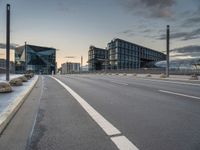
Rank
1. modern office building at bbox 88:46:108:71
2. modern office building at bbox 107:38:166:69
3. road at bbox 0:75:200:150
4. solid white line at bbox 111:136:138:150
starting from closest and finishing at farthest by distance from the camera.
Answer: solid white line at bbox 111:136:138:150, road at bbox 0:75:200:150, modern office building at bbox 107:38:166:69, modern office building at bbox 88:46:108:71

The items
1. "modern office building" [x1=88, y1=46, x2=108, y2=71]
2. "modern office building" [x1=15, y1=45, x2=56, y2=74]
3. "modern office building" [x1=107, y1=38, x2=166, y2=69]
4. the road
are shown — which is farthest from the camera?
"modern office building" [x1=88, y1=46, x2=108, y2=71]

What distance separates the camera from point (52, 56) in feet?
436

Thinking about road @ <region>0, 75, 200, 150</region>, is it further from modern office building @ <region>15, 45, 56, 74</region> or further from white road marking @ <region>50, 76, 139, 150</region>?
modern office building @ <region>15, 45, 56, 74</region>

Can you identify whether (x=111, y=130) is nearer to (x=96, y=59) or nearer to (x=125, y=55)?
(x=125, y=55)

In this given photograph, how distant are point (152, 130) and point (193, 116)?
1938 mm

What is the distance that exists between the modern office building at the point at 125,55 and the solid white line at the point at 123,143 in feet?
354

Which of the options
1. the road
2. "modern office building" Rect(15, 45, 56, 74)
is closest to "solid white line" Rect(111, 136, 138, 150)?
the road

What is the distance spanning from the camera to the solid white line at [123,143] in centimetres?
431

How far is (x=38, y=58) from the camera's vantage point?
12431 centimetres

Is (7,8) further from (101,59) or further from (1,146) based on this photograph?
(101,59)

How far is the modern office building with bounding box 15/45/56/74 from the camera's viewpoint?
392 feet

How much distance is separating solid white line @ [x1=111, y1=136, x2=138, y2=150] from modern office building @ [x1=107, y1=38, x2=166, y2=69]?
10790 cm

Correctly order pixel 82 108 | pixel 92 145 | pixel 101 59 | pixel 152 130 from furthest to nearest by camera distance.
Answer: pixel 101 59, pixel 82 108, pixel 152 130, pixel 92 145

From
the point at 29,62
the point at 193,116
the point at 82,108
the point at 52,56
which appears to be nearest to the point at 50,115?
the point at 82,108
